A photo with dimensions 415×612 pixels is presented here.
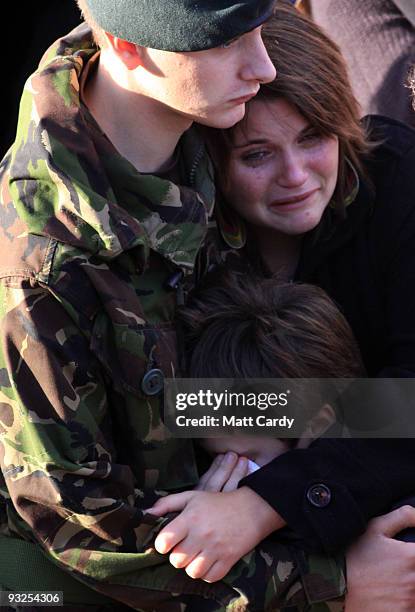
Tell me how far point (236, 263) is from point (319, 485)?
0.60 metres

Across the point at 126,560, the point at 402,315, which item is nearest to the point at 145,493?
the point at 126,560

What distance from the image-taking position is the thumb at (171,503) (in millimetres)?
2260

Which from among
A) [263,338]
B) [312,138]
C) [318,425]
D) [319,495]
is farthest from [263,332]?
[312,138]

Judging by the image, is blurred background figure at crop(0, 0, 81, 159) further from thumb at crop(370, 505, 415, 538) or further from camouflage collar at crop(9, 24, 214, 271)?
thumb at crop(370, 505, 415, 538)

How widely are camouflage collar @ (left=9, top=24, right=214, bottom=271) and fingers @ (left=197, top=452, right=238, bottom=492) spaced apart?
0.44 meters

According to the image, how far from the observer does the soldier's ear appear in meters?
2.15

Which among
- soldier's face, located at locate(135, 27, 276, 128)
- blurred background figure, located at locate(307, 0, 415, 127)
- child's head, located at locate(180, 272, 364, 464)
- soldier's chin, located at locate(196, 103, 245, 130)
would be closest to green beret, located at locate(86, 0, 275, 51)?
soldier's face, located at locate(135, 27, 276, 128)

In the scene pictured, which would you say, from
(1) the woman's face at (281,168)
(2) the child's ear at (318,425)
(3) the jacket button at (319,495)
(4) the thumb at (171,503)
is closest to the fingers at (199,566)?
(4) the thumb at (171,503)

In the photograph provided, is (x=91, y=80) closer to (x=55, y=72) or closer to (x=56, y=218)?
(x=55, y=72)

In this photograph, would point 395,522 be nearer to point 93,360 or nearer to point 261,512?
point 261,512

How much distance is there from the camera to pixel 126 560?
2184 mm

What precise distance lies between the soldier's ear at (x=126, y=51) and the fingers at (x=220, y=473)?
872mm

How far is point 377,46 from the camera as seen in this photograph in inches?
127

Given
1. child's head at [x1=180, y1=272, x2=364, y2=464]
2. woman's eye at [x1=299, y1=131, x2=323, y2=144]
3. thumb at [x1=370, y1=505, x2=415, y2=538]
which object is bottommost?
thumb at [x1=370, y1=505, x2=415, y2=538]
